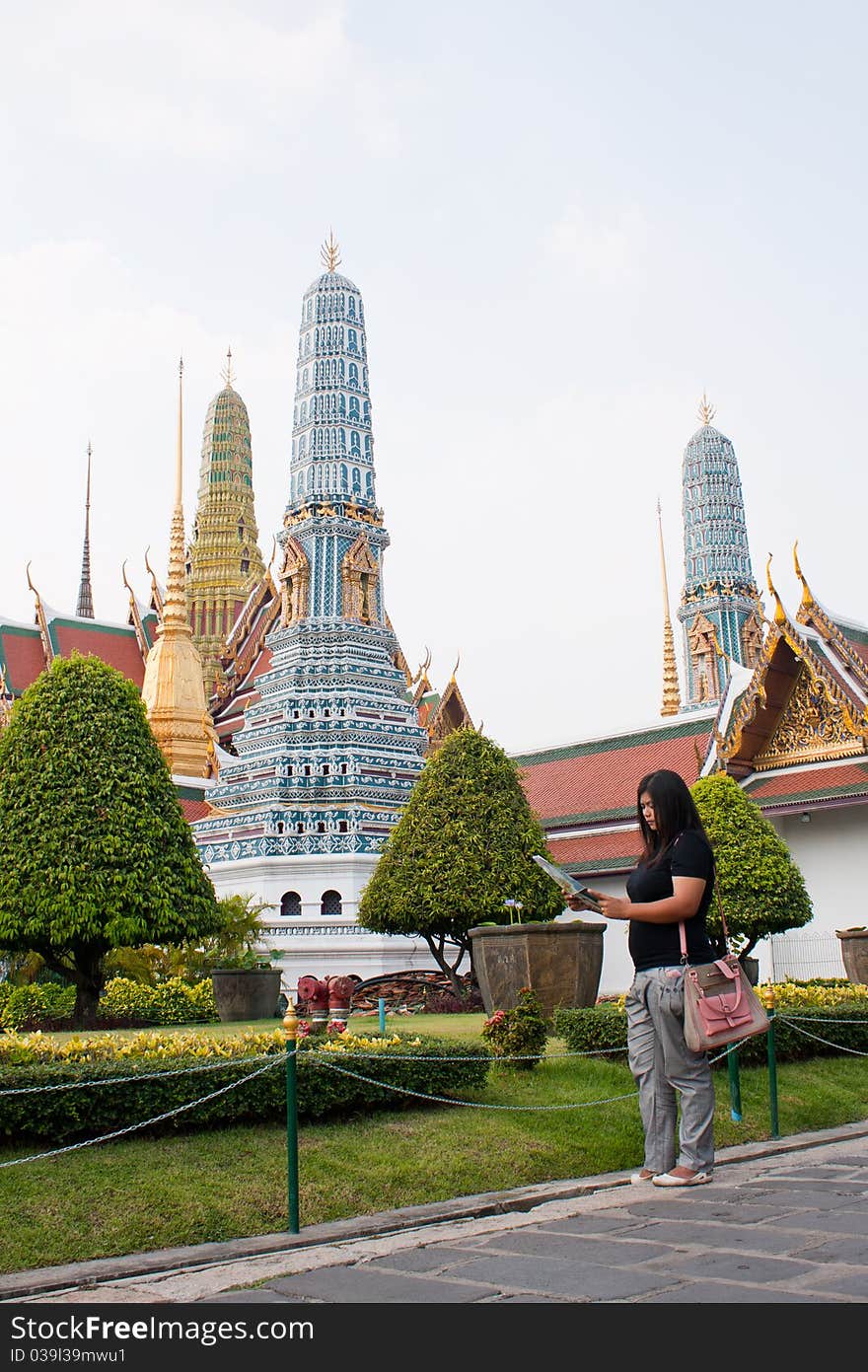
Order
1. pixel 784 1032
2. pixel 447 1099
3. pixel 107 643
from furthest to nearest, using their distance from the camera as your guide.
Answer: pixel 107 643 → pixel 784 1032 → pixel 447 1099

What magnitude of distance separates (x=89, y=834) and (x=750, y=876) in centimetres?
838

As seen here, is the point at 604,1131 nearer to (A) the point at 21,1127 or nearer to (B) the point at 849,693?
(A) the point at 21,1127

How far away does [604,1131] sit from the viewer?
7.68m

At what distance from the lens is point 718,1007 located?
5.96 metres

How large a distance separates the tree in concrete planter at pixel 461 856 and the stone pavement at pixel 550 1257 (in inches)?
423

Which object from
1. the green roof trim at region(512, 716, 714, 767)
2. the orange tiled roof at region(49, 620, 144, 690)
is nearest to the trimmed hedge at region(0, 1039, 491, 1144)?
the green roof trim at region(512, 716, 714, 767)

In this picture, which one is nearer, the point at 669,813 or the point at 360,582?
the point at 669,813

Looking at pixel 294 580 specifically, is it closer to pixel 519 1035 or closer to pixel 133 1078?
pixel 519 1035

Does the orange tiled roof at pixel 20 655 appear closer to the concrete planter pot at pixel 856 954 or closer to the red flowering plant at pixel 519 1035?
the concrete planter pot at pixel 856 954

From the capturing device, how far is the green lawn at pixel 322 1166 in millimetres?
5559

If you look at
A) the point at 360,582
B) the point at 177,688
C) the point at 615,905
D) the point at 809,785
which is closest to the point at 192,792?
the point at 360,582

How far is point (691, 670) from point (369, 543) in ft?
70.6

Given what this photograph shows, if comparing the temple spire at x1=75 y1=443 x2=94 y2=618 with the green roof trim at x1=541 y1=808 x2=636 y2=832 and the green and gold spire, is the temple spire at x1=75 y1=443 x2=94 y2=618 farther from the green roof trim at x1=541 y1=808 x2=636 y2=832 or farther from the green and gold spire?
the green roof trim at x1=541 y1=808 x2=636 y2=832

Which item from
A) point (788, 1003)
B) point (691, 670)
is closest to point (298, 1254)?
point (788, 1003)
